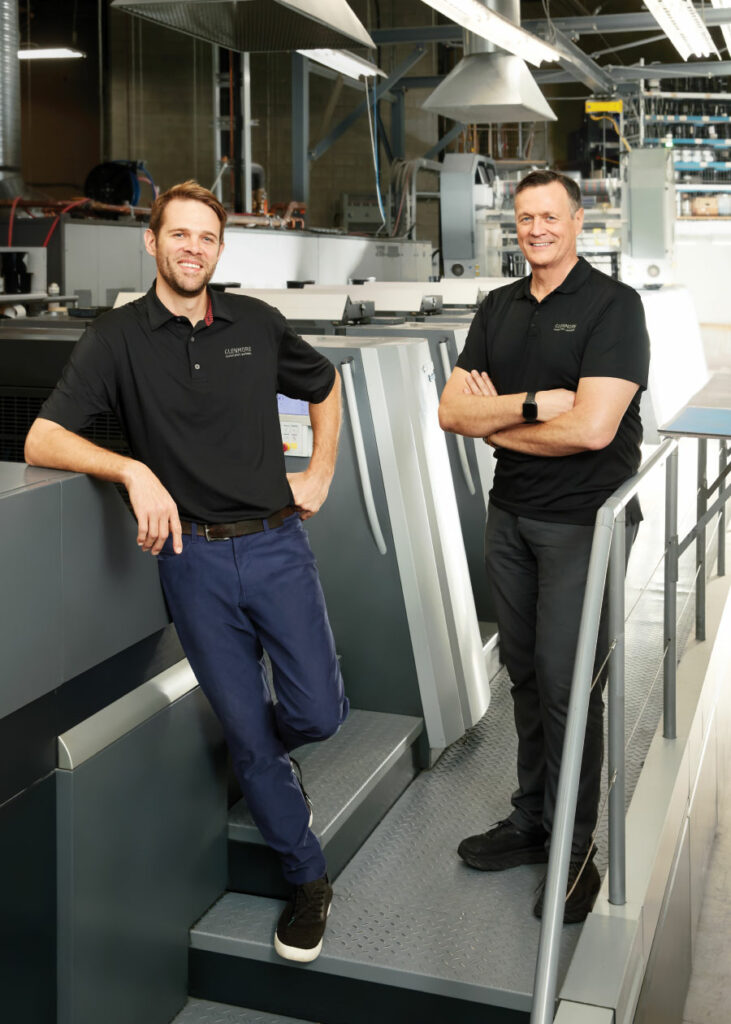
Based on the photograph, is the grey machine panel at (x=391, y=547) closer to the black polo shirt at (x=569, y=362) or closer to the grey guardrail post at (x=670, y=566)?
the black polo shirt at (x=569, y=362)

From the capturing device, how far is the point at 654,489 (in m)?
6.66

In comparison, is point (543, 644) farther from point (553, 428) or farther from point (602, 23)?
point (602, 23)

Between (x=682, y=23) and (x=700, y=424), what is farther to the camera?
(x=682, y=23)

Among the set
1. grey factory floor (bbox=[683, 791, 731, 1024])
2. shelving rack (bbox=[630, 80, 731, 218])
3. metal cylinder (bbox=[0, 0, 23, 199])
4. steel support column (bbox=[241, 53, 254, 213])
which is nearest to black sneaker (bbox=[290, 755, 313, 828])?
grey factory floor (bbox=[683, 791, 731, 1024])

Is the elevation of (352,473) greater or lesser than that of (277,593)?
greater

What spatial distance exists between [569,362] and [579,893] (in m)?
1.16

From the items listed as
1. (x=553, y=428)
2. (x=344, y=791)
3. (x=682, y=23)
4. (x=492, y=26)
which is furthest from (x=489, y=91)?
(x=344, y=791)

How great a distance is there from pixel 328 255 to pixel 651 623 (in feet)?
22.1

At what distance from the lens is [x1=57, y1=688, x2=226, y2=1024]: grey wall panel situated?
191cm

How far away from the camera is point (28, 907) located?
6.02ft

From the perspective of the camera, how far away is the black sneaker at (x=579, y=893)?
247cm

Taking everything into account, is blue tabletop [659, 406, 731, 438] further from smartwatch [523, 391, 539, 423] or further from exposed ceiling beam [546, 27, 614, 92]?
exposed ceiling beam [546, 27, 614, 92]

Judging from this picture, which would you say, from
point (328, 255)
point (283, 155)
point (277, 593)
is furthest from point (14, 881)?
point (283, 155)

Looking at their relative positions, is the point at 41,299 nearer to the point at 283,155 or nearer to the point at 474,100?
the point at 474,100
